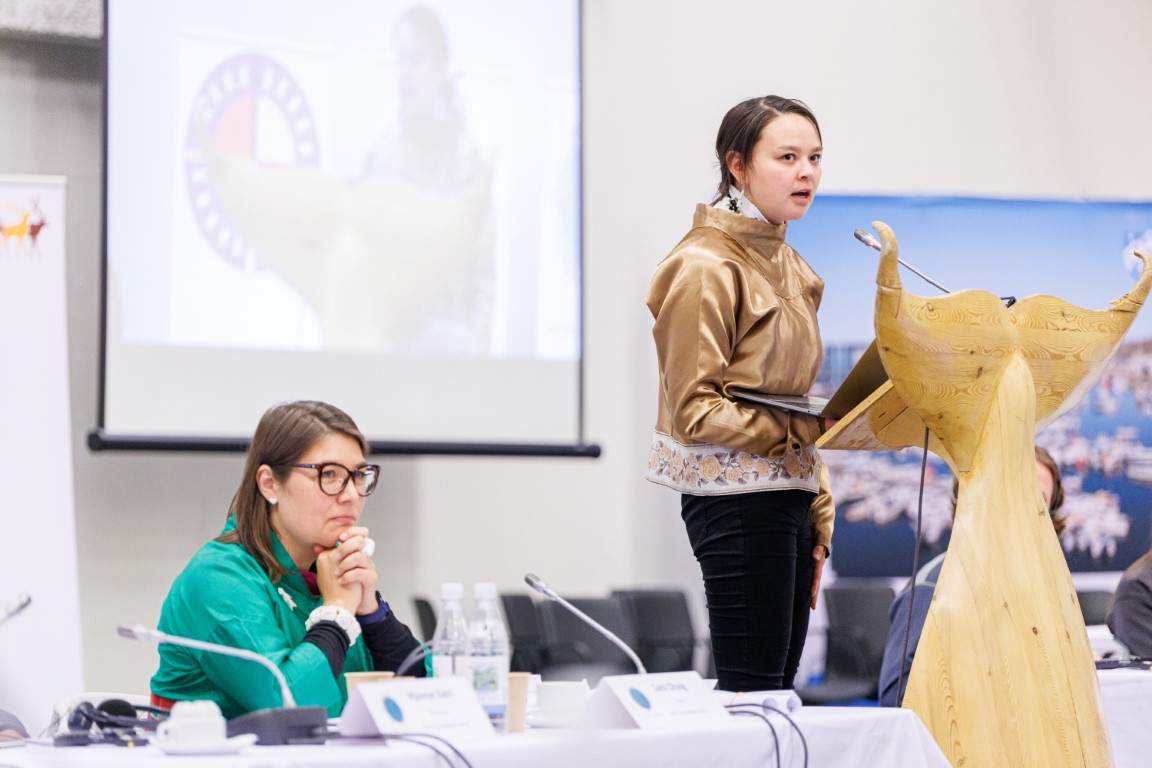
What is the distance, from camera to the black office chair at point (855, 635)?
4.38 meters

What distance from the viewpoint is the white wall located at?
414 centimetres

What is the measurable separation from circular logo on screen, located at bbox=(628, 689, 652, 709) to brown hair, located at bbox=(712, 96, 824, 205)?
3.27ft

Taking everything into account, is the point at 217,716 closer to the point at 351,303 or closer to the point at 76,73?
the point at 351,303

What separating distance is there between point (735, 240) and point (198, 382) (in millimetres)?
2352

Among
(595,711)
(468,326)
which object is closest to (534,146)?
(468,326)

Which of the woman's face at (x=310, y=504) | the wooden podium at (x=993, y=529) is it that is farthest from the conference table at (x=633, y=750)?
the woman's face at (x=310, y=504)

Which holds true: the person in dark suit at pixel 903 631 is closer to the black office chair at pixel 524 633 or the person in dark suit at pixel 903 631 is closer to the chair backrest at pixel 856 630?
the black office chair at pixel 524 633

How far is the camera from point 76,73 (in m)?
4.12

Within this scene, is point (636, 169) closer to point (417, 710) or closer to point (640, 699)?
point (640, 699)

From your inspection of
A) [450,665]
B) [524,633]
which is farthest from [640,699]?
[524,633]

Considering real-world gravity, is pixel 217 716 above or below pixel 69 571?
above

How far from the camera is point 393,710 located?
1306mm

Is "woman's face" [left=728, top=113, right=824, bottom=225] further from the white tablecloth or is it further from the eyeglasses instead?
the white tablecloth

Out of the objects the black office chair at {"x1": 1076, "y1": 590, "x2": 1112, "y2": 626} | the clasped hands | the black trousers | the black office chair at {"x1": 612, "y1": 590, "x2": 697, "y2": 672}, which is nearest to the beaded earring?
the black trousers
